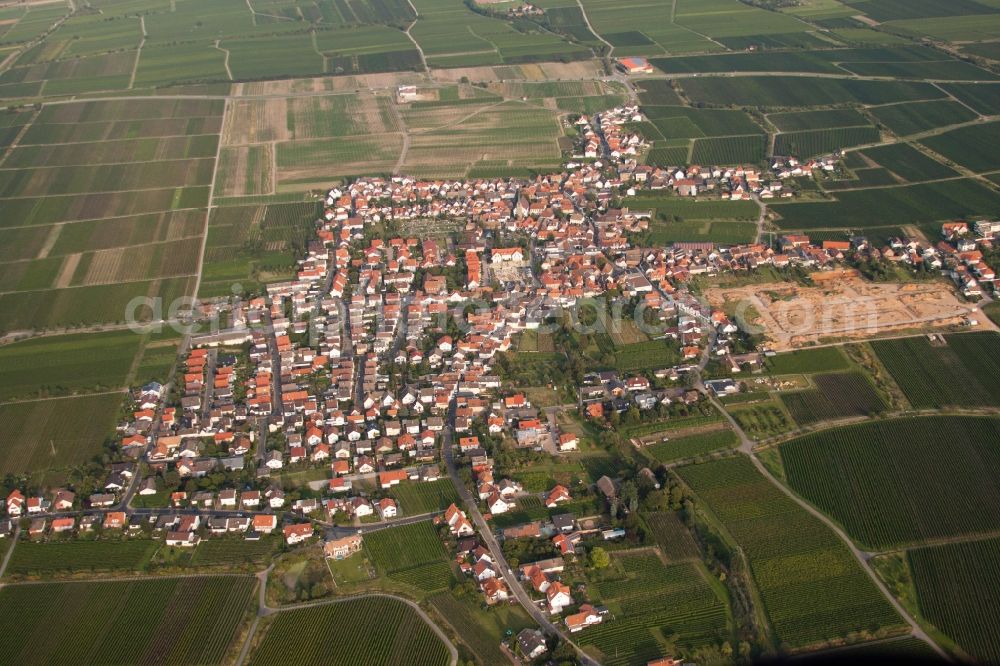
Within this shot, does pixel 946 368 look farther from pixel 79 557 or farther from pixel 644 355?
pixel 79 557

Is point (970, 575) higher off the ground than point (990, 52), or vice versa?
point (990, 52)

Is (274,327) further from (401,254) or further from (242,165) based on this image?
(242,165)

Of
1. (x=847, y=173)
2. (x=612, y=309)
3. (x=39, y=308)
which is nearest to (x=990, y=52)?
(x=847, y=173)

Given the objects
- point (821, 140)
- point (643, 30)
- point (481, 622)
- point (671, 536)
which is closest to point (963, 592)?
point (671, 536)

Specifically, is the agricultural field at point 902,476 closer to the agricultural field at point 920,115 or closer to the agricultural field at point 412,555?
the agricultural field at point 412,555

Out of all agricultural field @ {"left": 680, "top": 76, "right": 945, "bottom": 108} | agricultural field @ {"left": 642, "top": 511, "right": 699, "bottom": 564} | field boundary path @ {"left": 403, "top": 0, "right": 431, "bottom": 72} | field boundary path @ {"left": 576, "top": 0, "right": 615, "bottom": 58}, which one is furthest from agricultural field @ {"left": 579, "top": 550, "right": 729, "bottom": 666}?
field boundary path @ {"left": 576, "top": 0, "right": 615, "bottom": 58}

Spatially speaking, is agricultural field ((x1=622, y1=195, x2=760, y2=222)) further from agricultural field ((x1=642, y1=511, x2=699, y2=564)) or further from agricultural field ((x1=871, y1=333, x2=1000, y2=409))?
agricultural field ((x1=642, y1=511, x2=699, y2=564))
